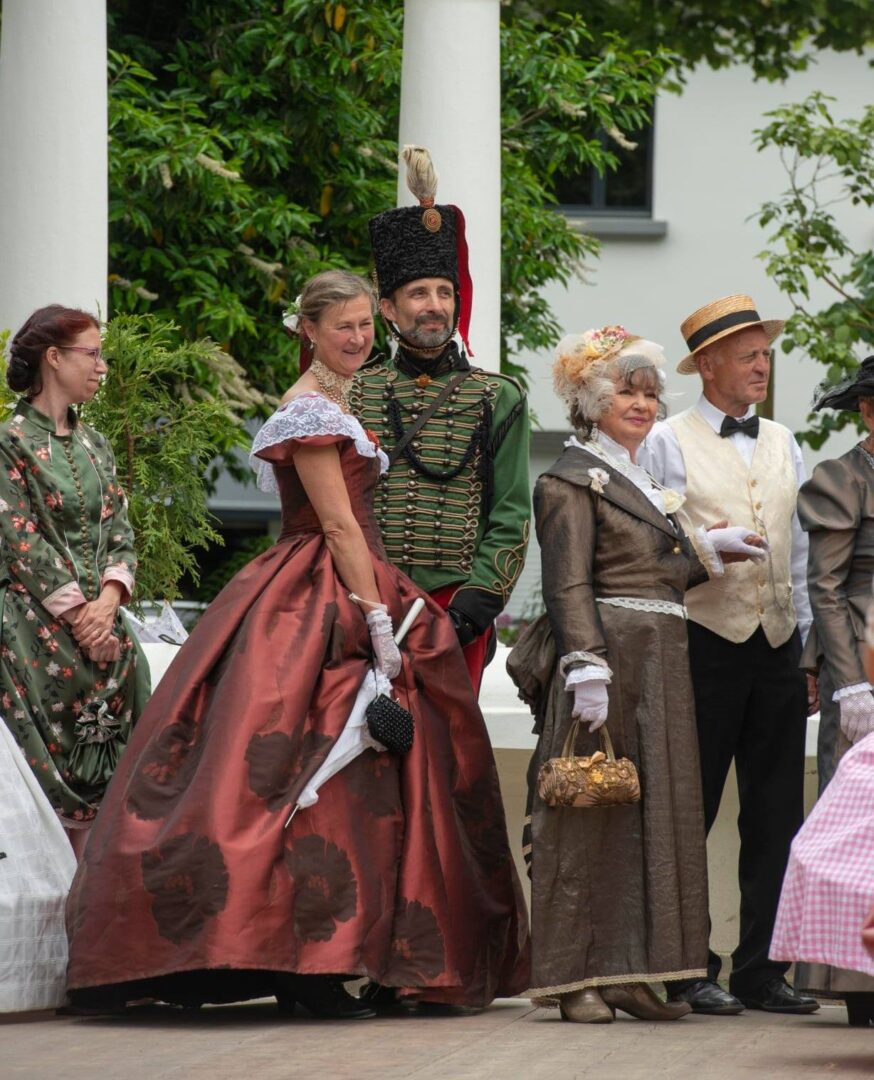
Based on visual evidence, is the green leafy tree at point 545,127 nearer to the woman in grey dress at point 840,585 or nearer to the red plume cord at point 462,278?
the red plume cord at point 462,278

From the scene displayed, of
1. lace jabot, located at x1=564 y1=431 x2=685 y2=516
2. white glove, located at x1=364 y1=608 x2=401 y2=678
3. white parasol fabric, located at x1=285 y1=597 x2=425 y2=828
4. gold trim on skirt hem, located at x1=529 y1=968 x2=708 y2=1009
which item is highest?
lace jabot, located at x1=564 y1=431 x2=685 y2=516

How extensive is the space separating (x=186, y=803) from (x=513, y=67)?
7.53 metres

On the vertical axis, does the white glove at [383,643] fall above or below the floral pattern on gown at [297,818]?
above

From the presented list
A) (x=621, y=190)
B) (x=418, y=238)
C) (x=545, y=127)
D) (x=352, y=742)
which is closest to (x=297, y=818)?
(x=352, y=742)

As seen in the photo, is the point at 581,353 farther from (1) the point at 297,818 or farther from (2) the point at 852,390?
(1) the point at 297,818

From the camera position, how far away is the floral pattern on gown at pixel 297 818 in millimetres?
4941

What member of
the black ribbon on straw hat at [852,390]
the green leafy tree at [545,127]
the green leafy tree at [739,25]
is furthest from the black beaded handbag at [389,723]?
the green leafy tree at [545,127]

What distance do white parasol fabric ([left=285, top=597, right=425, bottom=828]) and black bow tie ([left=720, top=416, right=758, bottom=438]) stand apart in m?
1.18

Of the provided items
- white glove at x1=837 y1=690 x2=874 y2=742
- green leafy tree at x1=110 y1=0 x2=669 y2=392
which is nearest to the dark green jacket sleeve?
white glove at x1=837 y1=690 x2=874 y2=742

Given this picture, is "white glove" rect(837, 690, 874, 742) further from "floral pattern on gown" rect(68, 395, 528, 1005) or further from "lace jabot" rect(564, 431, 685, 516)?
"floral pattern on gown" rect(68, 395, 528, 1005)

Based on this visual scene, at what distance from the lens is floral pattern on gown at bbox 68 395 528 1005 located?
494 centimetres

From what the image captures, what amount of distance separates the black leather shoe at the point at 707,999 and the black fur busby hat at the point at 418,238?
5.81ft

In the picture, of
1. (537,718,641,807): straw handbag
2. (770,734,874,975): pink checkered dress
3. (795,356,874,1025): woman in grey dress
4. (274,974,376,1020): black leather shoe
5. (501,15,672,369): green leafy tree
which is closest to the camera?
(770,734,874,975): pink checkered dress

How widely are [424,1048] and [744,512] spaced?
1785 millimetres
